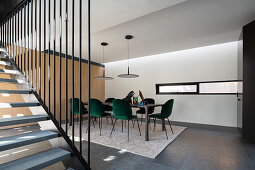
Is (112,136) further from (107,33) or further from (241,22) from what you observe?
(241,22)

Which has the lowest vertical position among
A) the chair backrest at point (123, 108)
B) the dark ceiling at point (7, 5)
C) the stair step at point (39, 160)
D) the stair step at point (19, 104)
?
the stair step at point (39, 160)

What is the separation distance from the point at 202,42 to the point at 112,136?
11.8 feet

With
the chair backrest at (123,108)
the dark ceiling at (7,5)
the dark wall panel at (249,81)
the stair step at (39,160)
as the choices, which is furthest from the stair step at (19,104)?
the dark wall panel at (249,81)

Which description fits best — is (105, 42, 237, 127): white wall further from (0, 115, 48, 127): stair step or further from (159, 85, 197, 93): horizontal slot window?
(0, 115, 48, 127): stair step

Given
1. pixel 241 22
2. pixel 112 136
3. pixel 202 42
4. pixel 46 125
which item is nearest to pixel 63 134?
pixel 46 125

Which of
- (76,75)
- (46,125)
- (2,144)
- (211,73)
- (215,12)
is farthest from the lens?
(76,75)

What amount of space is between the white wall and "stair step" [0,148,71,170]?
407 centimetres

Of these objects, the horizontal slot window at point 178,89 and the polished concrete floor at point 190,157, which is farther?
the horizontal slot window at point 178,89

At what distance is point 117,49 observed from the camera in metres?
4.49

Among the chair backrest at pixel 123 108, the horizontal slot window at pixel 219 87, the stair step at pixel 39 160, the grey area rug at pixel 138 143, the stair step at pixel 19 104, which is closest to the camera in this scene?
the stair step at pixel 39 160

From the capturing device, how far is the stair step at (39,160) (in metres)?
1.12

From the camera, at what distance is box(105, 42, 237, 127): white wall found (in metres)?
3.91

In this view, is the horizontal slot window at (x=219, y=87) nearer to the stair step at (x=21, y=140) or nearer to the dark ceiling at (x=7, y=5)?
the stair step at (x=21, y=140)

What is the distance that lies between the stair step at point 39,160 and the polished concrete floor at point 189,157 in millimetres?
678
